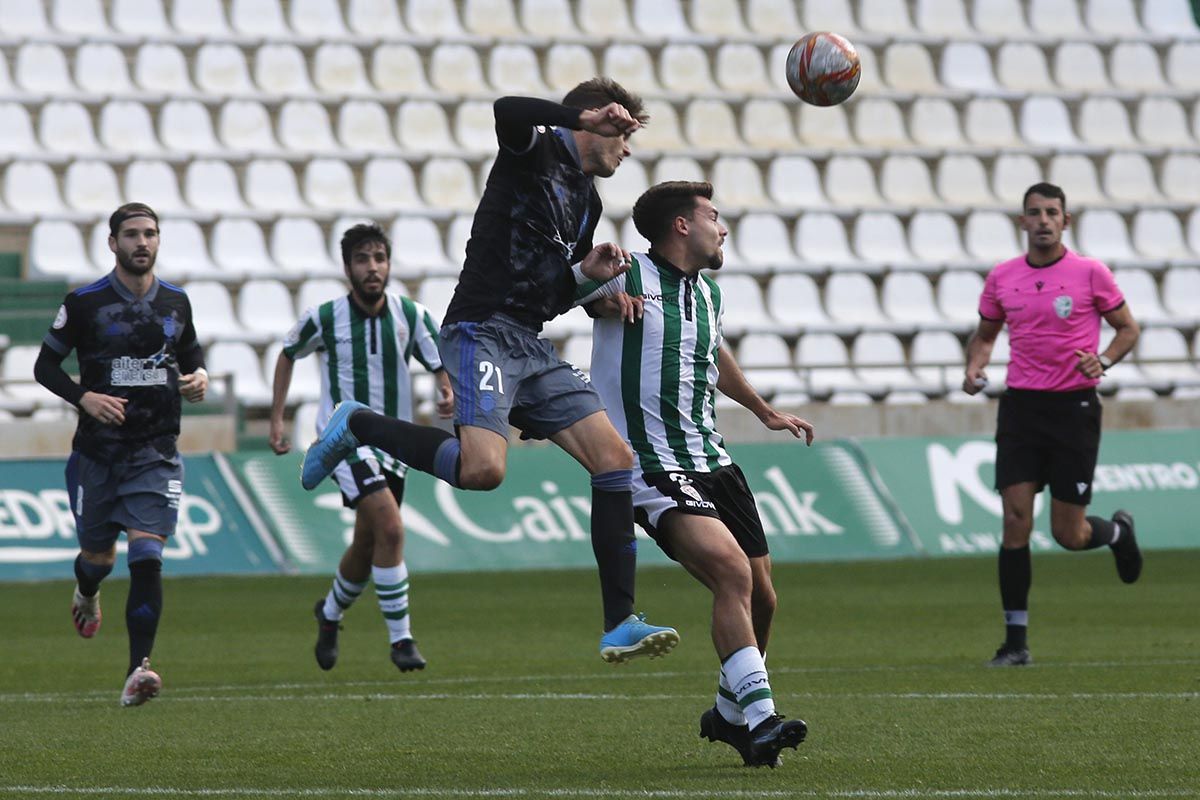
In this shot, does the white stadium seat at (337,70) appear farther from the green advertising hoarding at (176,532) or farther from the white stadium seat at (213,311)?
the green advertising hoarding at (176,532)

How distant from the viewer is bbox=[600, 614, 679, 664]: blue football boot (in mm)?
5789

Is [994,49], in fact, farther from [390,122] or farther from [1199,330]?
[390,122]

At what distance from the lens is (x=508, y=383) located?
21.0ft

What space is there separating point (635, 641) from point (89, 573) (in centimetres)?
377

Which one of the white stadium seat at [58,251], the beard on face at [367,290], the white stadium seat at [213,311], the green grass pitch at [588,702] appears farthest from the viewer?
the white stadium seat at [58,251]

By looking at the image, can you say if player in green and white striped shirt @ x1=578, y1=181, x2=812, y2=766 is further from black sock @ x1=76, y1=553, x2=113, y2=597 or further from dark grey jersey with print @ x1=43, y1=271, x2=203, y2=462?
black sock @ x1=76, y1=553, x2=113, y2=597

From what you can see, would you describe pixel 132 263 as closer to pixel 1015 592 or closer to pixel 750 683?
pixel 750 683

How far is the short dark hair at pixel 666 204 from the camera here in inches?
250

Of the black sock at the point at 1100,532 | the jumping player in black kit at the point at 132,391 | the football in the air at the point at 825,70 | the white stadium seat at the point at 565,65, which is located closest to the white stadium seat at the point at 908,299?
the white stadium seat at the point at 565,65

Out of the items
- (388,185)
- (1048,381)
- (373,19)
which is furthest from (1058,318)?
(373,19)

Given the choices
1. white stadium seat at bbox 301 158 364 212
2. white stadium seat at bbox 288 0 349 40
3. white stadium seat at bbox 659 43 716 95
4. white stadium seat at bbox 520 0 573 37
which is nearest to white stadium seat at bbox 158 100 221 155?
white stadium seat at bbox 301 158 364 212

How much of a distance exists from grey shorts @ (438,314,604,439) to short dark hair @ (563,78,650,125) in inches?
29.9

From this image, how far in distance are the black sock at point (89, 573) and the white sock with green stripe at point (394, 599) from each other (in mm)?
1432

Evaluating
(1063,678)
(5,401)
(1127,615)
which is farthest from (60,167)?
(1063,678)
